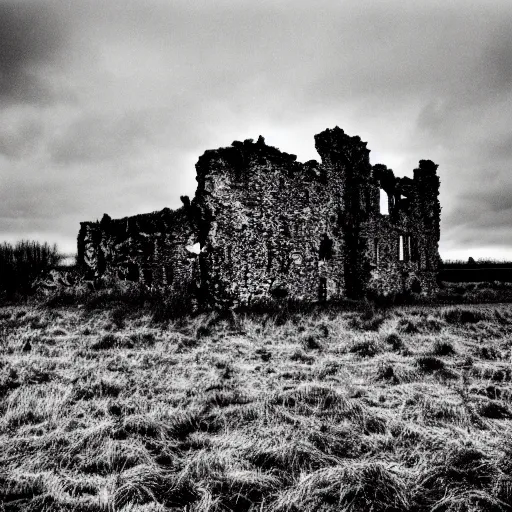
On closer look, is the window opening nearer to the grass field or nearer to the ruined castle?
the ruined castle

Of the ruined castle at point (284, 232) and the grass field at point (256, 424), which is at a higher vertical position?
the ruined castle at point (284, 232)

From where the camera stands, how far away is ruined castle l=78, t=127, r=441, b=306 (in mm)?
11969

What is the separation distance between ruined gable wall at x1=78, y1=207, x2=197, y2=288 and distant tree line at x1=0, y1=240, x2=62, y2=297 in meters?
9.40

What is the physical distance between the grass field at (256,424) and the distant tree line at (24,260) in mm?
23126

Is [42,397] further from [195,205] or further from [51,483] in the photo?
[195,205]

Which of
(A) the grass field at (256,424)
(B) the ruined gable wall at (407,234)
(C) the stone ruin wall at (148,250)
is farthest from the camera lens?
(C) the stone ruin wall at (148,250)

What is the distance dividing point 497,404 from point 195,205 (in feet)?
30.9

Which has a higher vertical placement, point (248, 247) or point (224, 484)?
point (248, 247)

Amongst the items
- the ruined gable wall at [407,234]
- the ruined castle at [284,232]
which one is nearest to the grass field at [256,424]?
the ruined castle at [284,232]

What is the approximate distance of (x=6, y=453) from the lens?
3.33 m

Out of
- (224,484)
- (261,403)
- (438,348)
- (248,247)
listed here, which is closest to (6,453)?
(224,484)

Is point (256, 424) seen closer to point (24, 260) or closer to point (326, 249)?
point (326, 249)

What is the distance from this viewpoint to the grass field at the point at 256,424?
109 inches

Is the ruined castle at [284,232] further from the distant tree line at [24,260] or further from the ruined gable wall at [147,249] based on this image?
the distant tree line at [24,260]
